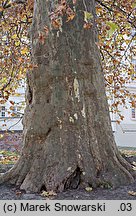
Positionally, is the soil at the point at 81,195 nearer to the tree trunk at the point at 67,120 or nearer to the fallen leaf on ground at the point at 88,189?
the fallen leaf on ground at the point at 88,189

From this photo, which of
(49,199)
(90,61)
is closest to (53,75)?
(90,61)

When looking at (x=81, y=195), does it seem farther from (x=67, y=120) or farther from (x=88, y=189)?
(x=67, y=120)

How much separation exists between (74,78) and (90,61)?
43 centimetres

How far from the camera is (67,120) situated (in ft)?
14.1

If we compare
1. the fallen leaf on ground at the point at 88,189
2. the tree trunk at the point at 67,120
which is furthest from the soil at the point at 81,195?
the tree trunk at the point at 67,120

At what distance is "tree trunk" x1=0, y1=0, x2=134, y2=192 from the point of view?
4.13m

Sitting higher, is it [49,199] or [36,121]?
[36,121]

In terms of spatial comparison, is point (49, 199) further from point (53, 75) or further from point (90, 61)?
point (90, 61)

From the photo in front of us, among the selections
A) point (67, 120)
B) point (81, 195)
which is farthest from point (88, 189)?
point (67, 120)

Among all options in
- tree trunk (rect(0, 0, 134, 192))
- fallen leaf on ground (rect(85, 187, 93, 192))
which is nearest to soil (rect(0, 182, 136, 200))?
fallen leaf on ground (rect(85, 187, 93, 192))

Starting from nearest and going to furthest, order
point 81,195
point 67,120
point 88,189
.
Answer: point 81,195 < point 88,189 < point 67,120

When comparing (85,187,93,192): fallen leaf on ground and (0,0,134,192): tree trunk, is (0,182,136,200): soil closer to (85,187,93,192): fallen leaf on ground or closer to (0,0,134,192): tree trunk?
(85,187,93,192): fallen leaf on ground

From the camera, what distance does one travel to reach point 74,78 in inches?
175

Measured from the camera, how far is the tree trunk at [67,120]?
163 inches
